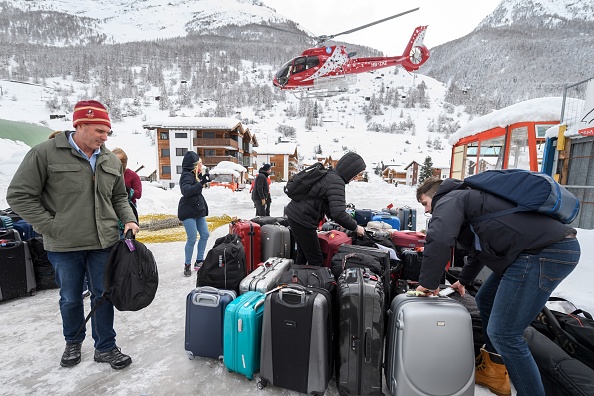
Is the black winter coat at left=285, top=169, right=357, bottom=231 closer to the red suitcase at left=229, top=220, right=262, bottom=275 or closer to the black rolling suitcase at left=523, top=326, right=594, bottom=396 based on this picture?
the red suitcase at left=229, top=220, right=262, bottom=275

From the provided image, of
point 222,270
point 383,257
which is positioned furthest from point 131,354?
point 383,257

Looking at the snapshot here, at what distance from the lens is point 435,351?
6.04 ft

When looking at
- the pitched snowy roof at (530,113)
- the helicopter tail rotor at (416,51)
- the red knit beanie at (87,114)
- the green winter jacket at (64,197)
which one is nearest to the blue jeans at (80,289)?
the green winter jacket at (64,197)

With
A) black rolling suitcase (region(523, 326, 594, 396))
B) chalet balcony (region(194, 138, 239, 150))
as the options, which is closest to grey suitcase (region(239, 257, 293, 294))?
black rolling suitcase (region(523, 326, 594, 396))

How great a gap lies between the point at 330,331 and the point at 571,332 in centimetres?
171

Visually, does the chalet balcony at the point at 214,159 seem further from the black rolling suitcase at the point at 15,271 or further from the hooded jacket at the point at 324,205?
the hooded jacket at the point at 324,205

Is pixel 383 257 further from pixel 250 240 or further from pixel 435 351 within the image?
pixel 250 240

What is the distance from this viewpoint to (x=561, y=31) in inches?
4953

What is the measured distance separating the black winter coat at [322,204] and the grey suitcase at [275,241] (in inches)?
32.9

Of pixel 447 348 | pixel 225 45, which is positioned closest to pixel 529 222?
pixel 447 348

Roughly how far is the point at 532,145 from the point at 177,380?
8.75 metres

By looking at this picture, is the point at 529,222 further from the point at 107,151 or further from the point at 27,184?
the point at 27,184

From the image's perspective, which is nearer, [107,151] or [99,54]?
[107,151]

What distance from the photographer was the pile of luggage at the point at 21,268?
3.33 metres
